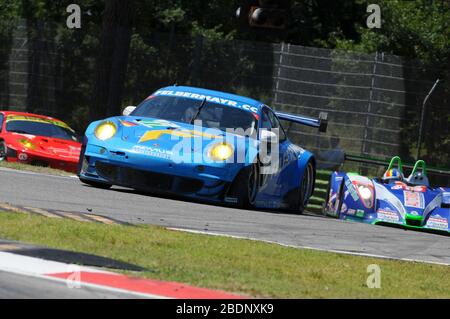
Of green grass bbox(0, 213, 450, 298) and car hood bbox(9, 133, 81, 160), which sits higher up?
green grass bbox(0, 213, 450, 298)

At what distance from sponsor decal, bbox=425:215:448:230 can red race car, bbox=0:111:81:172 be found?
21.4ft

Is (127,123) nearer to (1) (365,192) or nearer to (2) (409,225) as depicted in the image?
(1) (365,192)

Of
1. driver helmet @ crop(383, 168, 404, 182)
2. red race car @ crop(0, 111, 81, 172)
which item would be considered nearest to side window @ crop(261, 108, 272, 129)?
driver helmet @ crop(383, 168, 404, 182)

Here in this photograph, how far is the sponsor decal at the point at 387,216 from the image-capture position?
13812 mm

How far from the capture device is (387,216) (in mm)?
13914

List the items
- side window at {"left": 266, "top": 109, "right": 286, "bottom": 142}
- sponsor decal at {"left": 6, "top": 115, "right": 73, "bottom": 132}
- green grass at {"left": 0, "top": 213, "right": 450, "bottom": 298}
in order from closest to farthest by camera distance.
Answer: green grass at {"left": 0, "top": 213, "right": 450, "bottom": 298} < side window at {"left": 266, "top": 109, "right": 286, "bottom": 142} < sponsor decal at {"left": 6, "top": 115, "right": 73, "bottom": 132}

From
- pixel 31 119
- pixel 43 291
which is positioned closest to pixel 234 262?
pixel 43 291

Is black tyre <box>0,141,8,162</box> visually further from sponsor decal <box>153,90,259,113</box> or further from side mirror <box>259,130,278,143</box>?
side mirror <box>259,130,278,143</box>

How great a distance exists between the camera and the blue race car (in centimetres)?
1250

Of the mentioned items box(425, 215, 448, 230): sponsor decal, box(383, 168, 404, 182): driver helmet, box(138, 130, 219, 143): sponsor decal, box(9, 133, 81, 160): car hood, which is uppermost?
box(138, 130, 219, 143): sponsor decal

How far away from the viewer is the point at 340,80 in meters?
21.7

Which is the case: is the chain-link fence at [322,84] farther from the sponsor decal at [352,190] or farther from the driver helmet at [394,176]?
the sponsor decal at [352,190]
